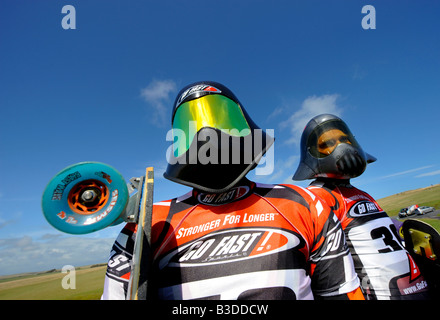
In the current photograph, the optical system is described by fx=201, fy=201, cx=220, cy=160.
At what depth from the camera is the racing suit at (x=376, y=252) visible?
2812 millimetres

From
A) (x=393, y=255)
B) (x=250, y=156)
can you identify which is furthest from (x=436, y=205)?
(x=250, y=156)

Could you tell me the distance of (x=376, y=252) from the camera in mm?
2939

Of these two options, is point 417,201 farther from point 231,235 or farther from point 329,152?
point 231,235

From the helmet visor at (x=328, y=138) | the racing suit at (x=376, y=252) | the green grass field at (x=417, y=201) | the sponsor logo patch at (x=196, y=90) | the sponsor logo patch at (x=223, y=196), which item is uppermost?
the green grass field at (x=417, y=201)

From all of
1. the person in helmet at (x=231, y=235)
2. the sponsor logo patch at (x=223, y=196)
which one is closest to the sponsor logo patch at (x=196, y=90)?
the person in helmet at (x=231, y=235)

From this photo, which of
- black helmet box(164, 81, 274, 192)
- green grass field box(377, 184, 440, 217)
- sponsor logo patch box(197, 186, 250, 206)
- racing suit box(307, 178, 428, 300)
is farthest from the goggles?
green grass field box(377, 184, 440, 217)

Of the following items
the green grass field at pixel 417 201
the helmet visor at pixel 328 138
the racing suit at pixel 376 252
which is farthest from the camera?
the green grass field at pixel 417 201

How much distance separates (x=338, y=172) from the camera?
3.52 metres

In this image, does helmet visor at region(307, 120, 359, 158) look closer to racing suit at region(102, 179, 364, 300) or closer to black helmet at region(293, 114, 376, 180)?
black helmet at region(293, 114, 376, 180)

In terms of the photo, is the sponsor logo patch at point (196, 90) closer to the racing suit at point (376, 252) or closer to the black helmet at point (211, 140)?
the black helmet at point (211, 140)

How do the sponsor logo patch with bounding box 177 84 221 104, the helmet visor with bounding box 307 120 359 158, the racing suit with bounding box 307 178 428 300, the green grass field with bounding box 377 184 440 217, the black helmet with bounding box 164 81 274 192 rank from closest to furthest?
the black helmet with bounding box 164 81 274 192 < the sponsor logo patch with bounding box 177 84 221 104 < the racing suit with bounding box 307 178 428 300 < the helmet visor with bounding box 307 120 359 158 < the green grass field with bounding box 377 184 440 217

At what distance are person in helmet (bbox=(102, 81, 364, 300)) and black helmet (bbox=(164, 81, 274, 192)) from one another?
0.01 meters

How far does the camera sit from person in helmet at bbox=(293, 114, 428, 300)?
9.33ft

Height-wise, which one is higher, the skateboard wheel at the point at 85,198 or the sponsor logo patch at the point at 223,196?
the sponsor logo patch at the point at 223,196
